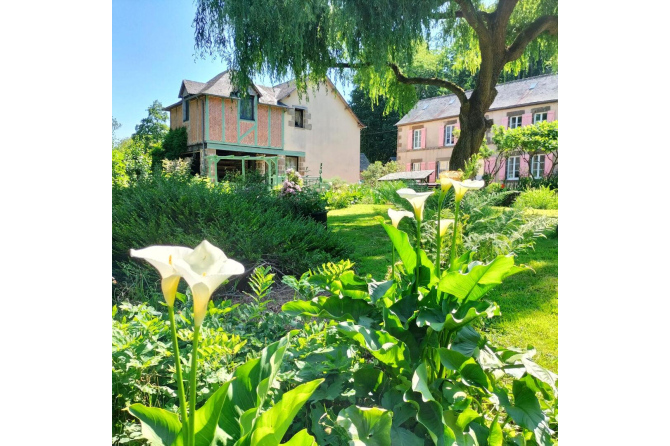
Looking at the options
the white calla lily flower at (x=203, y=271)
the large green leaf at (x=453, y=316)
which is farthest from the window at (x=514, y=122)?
the white calla lily flower at (x=203, y=271)

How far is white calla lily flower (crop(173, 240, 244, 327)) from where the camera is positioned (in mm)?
549

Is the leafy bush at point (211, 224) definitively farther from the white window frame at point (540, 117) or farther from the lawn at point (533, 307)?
the white window frame at point (540, 117)

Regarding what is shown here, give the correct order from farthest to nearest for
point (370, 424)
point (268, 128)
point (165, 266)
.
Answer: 1. point (268, 128)
2. point (370, 424)
3. point (165, 266)

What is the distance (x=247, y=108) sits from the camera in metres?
1.56

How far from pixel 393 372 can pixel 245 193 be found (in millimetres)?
984

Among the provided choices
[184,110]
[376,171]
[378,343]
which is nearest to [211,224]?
[184,110]

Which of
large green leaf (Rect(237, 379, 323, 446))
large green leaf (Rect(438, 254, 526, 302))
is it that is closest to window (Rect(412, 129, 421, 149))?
large green leaf (Rect(438, 254, 526, 302))

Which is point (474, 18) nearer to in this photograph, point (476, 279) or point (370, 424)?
point (476, 279)

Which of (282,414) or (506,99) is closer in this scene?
(282,414)

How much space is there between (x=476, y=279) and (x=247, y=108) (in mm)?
1023

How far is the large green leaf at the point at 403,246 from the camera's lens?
1.09m
